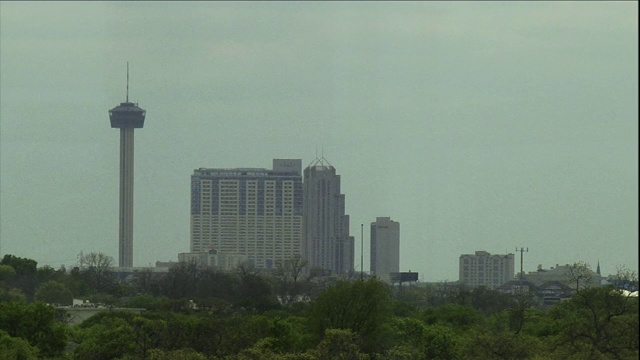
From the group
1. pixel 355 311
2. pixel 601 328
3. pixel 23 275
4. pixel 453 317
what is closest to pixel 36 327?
pixel 355 311

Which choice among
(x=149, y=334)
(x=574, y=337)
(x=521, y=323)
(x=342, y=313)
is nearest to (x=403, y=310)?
(x=521, y=323)

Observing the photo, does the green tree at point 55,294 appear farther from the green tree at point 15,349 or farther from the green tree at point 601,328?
the green tree at point 601,328

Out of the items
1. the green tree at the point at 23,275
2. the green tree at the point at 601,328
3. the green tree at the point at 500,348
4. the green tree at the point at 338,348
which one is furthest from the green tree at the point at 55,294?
the green tree at the point at 500,348

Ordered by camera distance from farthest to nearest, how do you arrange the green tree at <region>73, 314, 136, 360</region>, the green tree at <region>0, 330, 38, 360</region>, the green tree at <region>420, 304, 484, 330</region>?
the green tree at <region>420, 304, 484, 330</region>, the green tree at <region>73, 314, 136, 360</region>, the green tree at <region>0, 330, 38, 360</region>

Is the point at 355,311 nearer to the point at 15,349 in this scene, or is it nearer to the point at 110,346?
the point at 110,346

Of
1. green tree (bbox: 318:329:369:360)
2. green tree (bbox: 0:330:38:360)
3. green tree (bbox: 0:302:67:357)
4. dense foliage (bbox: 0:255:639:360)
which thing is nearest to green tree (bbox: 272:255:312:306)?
dense foliage (bbox: 0:255:639:360)

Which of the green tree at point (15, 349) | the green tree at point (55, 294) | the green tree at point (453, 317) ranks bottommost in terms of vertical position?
the green tree at point (15, 349)

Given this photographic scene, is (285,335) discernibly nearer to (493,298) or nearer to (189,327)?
(189,327)

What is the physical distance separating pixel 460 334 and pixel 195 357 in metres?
25.3

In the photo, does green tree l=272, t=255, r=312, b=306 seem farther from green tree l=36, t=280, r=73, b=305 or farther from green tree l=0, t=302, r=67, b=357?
green tree l=0, t=302, r=67, b=357

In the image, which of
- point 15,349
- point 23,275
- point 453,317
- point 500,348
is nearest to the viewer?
point 500,348

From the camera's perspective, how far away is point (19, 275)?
137 meters

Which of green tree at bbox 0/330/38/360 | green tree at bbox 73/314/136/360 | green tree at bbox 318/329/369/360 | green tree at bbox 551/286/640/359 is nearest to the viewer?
green tree at bbox 551/286/640/359

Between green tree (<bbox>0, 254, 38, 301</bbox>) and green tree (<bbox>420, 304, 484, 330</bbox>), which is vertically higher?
green tree (<bbox>0, 254, 38, 301</bbox>)
